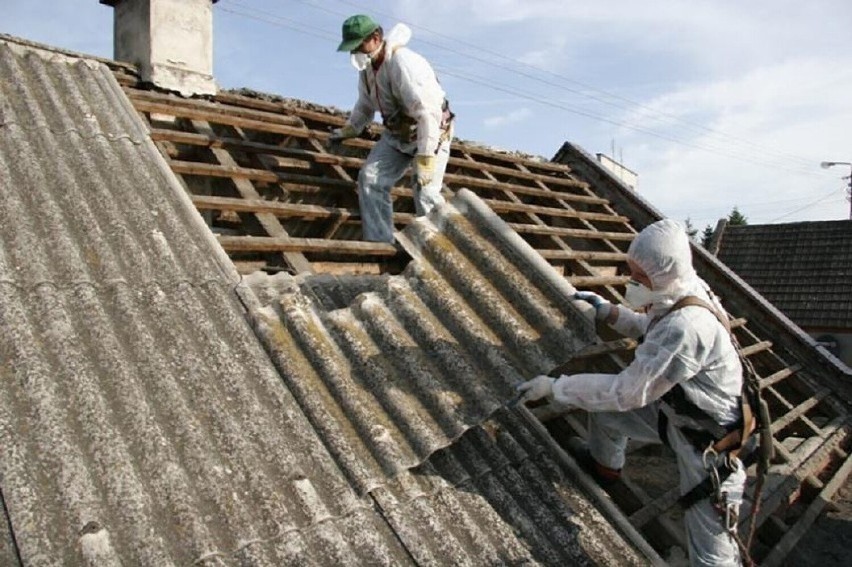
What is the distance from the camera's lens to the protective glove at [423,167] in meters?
3.90

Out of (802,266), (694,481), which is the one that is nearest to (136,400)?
(694,481)

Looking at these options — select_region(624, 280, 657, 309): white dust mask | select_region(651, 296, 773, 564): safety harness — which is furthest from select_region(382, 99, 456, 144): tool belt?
select_region(651, 296, 773, 564): safety harness

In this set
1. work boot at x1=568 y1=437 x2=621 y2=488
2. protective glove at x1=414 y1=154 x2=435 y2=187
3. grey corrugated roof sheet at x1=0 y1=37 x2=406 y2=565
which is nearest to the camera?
grey corrugated roof sheet at x1=0 y1=37 x2=406 y2=565

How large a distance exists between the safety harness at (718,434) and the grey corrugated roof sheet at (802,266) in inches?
Answer: 665

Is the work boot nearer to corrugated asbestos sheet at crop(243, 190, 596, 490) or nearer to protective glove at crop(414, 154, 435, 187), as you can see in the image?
corrugated asbestos sheet at crop(243, 190, 596, 490)

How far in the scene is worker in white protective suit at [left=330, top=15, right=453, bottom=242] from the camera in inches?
155

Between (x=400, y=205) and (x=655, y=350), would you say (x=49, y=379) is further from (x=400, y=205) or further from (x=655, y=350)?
(x=400, y=205)

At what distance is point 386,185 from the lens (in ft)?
14.0

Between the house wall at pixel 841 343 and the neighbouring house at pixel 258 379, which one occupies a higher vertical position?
the neighbouring house at pixel 258 379

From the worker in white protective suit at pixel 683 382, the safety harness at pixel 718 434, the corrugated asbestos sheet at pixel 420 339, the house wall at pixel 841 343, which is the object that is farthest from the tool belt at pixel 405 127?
the house wall at pixel 841 343

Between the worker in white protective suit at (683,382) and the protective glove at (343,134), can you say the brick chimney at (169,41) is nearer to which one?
the protective glove at (343,134)

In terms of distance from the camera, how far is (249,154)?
14.7 ft

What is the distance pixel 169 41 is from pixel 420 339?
380 centimetres

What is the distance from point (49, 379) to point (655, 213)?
602cm
